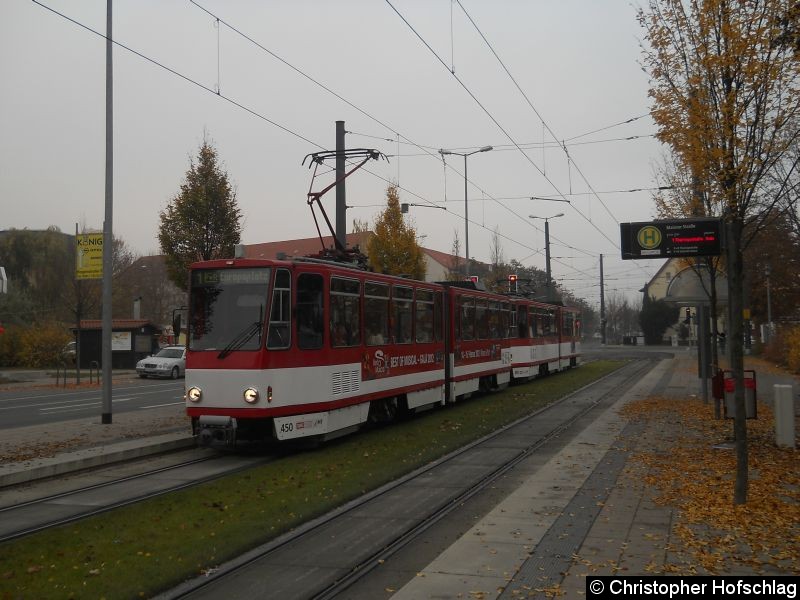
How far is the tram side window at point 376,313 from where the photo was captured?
47.1 ft

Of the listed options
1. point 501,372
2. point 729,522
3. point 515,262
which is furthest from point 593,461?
point 515,262

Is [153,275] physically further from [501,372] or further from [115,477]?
[115,477]

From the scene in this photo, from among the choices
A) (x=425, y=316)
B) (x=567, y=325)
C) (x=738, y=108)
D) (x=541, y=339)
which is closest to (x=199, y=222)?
(x=425, y=316)

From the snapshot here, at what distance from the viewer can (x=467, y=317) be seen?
20891 millimetres

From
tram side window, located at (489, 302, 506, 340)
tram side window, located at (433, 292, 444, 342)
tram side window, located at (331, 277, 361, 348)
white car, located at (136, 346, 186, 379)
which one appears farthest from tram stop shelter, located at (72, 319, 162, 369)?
tram side window, located at (331, 277, 361, 348)

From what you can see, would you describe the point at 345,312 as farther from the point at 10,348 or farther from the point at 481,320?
the point at 10,348

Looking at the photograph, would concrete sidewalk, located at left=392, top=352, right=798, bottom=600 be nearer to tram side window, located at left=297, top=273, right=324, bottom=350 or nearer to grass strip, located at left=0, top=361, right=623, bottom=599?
grass strip, located at left=0, top=361, right=623, bottom=599

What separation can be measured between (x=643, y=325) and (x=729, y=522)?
82.8 meters

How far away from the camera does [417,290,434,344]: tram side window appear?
17172mm

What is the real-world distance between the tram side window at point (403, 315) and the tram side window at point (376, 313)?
0.49m

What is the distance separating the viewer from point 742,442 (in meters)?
8.35

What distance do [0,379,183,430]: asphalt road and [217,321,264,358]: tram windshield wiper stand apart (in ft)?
24.5

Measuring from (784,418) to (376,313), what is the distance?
7150 millimetres

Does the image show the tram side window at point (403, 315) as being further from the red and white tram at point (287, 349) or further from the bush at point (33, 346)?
the bush at point (33, 346)
